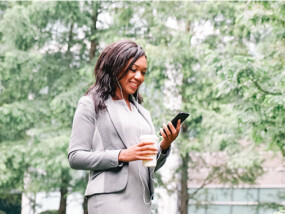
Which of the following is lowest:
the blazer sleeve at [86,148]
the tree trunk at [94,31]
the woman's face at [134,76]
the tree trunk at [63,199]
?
the tree trunk at [63,199]

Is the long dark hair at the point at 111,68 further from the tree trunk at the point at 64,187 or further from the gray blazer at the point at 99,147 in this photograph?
the tree trunk at the point at 64,187

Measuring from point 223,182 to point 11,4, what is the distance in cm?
687

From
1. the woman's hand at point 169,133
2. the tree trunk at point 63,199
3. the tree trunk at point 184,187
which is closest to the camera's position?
the woman's hand at point 169,133

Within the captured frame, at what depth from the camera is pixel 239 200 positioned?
17766 mm

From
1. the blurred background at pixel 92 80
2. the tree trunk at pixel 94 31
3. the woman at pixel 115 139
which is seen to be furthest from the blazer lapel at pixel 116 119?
the tree trunk at pixel 94 31

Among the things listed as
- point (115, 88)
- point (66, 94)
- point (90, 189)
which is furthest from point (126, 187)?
point (66, 94)

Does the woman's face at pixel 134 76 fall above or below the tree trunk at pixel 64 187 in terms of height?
above

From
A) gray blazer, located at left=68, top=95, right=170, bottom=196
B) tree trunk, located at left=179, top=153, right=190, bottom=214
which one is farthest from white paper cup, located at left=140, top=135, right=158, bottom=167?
tree trunk, located at left=179, top=153, right=190, bottom=214

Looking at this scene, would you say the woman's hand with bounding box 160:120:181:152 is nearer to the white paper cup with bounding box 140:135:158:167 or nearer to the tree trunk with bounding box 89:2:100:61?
the white paper cup with bounding box 140:135:158:167

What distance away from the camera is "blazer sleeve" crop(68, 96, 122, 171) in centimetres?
256

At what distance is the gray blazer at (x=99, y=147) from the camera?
257 centimetres

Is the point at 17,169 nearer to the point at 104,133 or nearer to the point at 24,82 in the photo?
the point at 24,82

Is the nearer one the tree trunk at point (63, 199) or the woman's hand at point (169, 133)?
the woman's hand at point (169, 133)

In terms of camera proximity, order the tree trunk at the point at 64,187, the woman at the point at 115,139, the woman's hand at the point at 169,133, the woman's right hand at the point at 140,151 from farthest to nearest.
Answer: the tree trunk at the point at 64,187
the woman's hand at the point at 169,133
the woman at the point at 115,139
the woman's right hand at the point at 140,151
